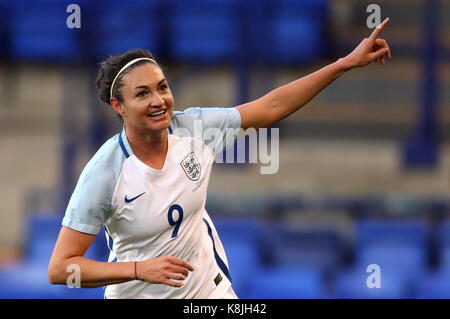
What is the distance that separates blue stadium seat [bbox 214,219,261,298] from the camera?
6.46 m

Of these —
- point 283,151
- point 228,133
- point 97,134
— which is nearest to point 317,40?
point 283,151

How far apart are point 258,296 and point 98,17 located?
3521mm

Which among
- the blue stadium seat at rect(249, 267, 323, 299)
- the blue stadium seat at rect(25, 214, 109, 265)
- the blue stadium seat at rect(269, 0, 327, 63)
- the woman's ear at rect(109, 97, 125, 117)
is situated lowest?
the blue stadium seat at rect(249, 267, 323, 299)

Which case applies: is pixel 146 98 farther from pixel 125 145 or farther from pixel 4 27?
pixel 4 27

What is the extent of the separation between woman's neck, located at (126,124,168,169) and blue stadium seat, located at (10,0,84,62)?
16.7 feet

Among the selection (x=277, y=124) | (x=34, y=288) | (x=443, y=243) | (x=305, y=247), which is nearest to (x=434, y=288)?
(x=443, y=243)

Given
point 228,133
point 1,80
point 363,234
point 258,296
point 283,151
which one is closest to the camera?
point 228,133

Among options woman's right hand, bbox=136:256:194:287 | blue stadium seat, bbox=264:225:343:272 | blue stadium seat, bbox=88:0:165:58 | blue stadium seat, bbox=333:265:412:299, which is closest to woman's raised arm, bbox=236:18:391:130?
woman's right hand, bbox=136:256:194:287

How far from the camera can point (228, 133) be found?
10.0 ft

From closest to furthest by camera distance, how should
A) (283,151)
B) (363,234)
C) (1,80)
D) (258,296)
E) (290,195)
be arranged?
(258,296) → (363,234) → (290,195) → (283,151) → (1,80)

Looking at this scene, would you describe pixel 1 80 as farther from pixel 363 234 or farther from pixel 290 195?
pixel 363 234

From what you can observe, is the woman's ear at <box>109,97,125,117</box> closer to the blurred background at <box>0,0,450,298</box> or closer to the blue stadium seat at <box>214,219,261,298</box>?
the blue stadium seat at <box>214,219,261,298</box>

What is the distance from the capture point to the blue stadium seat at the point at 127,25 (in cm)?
792

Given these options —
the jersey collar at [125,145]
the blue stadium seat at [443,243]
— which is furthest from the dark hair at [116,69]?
the blue stadium seat at [443,243]
